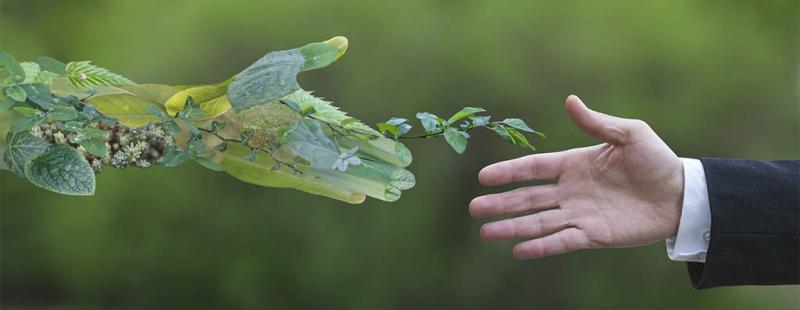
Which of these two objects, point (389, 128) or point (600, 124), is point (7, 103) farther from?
point (600, 124)

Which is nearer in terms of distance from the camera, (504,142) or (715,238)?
(715,238)

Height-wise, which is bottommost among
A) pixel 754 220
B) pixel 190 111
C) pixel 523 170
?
pixel 754 220

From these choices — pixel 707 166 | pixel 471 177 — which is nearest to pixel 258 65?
pixel 707 166

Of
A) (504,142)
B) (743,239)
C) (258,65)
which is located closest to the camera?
(258,65)

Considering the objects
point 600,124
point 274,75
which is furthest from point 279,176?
point 600,124

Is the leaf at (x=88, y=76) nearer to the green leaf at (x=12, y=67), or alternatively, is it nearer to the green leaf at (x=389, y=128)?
the green leaf at (x=12, y=67)

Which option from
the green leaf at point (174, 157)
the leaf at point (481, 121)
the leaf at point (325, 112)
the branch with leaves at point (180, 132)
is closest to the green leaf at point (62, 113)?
the branch with leaves at point (180, 132)

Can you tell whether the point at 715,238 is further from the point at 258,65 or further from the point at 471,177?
the point at 471,177
